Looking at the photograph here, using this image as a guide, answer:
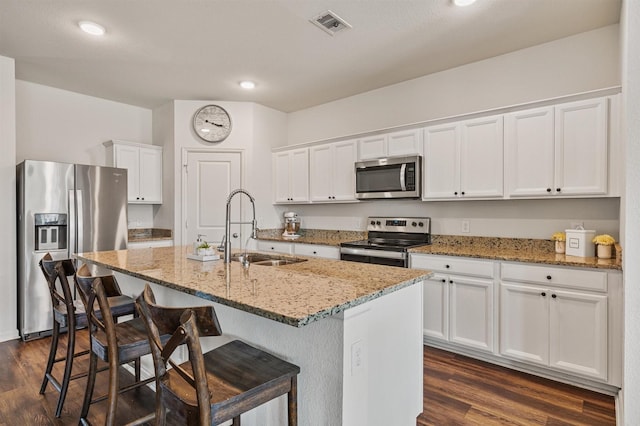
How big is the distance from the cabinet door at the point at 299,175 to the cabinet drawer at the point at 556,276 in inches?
101

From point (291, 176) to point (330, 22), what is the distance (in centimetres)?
227

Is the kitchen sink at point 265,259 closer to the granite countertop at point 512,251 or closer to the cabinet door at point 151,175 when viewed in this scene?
the granite countertop at point 512,251

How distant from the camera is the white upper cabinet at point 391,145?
11.6 feet

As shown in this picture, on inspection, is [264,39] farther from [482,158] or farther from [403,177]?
[482,158]

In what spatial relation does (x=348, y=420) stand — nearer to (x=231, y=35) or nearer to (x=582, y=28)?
(x=231, y=35)

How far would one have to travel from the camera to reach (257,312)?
3.94 ft

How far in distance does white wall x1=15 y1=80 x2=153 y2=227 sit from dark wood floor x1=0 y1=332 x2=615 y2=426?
2419 millimetres

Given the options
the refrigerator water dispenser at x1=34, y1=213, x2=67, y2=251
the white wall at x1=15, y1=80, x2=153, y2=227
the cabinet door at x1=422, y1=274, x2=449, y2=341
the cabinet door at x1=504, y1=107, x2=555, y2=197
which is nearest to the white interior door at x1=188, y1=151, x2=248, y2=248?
the white wall at x1=15, y1=80, x2=153, y2=227

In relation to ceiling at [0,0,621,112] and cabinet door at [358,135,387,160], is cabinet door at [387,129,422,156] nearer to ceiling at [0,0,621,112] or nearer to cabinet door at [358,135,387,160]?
cabinet door at [358,135,387,160]

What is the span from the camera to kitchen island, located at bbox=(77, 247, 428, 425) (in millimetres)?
1307

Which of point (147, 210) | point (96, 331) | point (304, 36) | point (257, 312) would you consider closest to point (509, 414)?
point (257, 312)

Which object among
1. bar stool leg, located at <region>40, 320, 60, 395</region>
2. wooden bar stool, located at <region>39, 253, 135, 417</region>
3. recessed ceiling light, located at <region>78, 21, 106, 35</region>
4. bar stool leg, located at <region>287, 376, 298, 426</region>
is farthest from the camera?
recessed ceiling light, located at <region>78, 21, 106, 35</region>

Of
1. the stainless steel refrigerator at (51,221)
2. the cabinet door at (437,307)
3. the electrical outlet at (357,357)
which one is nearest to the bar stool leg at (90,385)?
the electrical outlet at (357,357)

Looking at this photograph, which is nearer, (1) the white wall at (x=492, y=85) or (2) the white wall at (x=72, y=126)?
(1) the white wall at (x=492, y=85)
